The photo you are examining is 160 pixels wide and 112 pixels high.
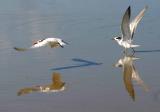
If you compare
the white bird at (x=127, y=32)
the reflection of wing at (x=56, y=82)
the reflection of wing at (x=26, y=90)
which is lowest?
the reflection of wing at (x=26, y=90)

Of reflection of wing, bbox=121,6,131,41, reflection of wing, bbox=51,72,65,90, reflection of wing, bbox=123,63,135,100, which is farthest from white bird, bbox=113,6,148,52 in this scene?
reflection of wing, bbox=51,72,65,90

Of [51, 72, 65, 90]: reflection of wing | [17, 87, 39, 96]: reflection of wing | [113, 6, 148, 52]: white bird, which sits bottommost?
[17, 87, 39, 96]: reflection of wing

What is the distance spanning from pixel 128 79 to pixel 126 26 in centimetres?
140

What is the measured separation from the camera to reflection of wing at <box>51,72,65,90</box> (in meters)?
9.16

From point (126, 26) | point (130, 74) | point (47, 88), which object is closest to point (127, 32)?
point (126, 26)

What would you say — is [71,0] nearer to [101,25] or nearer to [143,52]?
[101,25]

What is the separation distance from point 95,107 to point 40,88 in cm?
120

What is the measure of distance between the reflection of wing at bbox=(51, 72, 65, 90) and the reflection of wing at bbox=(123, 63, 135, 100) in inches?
38.1

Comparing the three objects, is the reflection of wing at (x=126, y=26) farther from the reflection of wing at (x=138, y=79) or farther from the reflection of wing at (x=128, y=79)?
the reflection of wing at (x=138, y=79)

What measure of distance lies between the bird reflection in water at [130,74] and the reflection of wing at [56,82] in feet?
3.17

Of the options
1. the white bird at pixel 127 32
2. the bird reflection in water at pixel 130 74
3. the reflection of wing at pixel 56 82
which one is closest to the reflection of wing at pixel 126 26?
the white bird at pixel 127 32

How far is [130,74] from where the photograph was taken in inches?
385

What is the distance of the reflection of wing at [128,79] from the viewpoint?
8.78 m

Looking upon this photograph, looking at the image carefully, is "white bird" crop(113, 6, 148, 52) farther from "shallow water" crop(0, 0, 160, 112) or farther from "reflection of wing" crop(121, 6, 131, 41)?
"shallow water" crop(0, 0, 160, 112)
